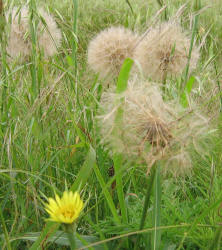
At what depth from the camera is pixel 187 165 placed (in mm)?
784

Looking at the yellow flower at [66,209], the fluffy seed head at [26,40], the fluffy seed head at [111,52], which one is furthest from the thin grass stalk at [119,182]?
the fluffy seed head at [26,40]

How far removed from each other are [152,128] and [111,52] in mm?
697

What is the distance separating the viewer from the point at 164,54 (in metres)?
1.28

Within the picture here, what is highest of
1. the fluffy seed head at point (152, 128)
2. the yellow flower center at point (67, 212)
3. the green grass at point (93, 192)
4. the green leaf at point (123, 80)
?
the green leaf at point (123, 80)

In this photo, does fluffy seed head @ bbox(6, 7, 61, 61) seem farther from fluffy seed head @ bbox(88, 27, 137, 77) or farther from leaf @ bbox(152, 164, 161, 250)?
leaf @ bbox(152, 164, 161, 250)

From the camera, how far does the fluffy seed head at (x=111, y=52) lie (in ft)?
4.55

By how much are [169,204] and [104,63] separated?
656 mm

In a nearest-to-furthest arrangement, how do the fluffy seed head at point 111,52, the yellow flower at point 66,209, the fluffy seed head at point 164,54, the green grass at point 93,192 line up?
1. the yellow flower at point 66,209
2. the green grass at point 93,192
3. the fluffy seed head at point 164,54
4. the fluffy seed head at point 111,52

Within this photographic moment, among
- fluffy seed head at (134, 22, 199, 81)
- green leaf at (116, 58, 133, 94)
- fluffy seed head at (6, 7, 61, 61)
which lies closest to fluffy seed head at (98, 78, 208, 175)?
green leaf at (116, 58, 133, 94)

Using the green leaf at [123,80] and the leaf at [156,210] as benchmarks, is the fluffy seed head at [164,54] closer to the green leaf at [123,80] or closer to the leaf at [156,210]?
the green leaf at [123,80]

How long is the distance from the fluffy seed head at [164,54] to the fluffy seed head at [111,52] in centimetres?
12

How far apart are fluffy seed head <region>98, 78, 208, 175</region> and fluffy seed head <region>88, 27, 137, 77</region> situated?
1.67 feet

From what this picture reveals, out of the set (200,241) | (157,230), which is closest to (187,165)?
(157,230)

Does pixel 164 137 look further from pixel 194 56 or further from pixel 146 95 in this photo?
pixel 194 56
